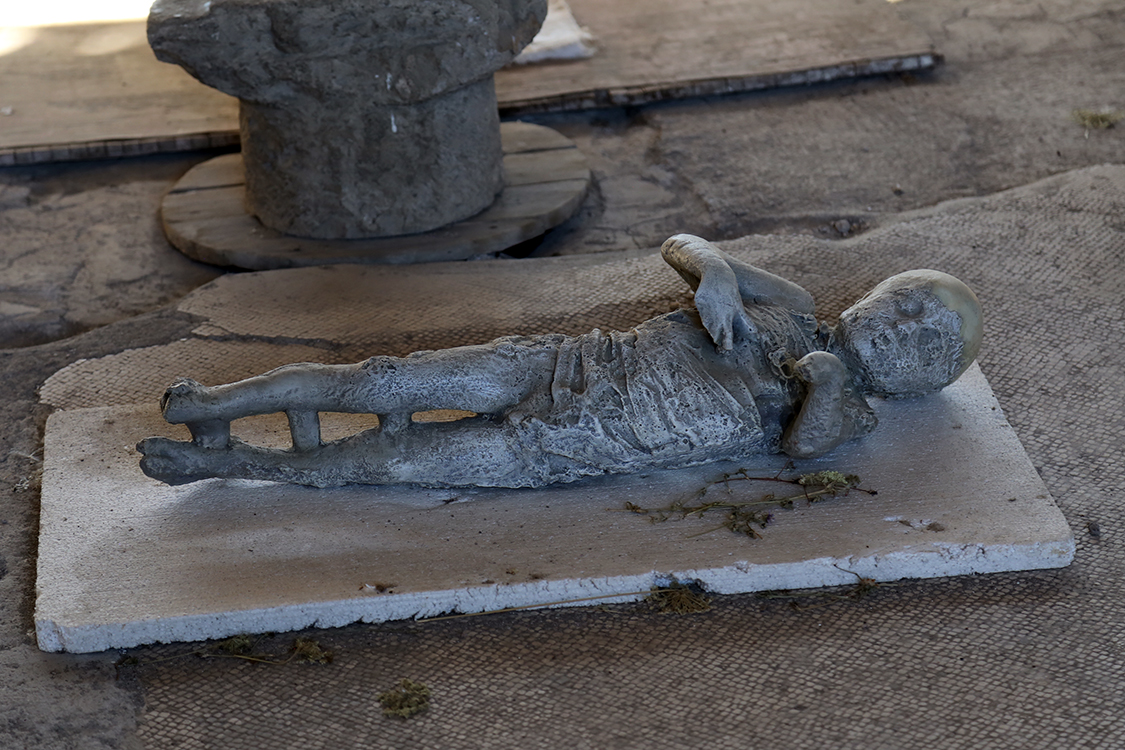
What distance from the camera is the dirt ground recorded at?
484 centimetres

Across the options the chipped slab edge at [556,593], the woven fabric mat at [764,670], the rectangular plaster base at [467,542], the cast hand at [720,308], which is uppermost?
the cast hand at [720,308]

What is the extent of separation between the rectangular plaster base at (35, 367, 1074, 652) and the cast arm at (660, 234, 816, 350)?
0.45m

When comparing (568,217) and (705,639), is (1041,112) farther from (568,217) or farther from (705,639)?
(705,639)

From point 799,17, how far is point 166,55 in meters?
4.17

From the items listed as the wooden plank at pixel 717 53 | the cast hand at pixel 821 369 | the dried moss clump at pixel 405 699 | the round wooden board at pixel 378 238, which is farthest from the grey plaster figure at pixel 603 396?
the wooden plank at pixel 717 53

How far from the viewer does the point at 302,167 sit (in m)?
4.88

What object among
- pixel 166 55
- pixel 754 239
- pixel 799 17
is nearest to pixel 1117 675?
pixel 754 239

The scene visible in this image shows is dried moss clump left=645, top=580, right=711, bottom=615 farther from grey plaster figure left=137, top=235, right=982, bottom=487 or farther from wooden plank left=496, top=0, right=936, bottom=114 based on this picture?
wooden plank left=496, top=0, right=936, bottom=114

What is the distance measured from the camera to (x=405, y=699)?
2.83 metres

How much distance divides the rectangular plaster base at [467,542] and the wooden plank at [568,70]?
3.07 m

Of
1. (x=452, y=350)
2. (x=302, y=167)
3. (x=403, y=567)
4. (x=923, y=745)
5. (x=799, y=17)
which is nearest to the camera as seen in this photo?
(x=923, y=745)

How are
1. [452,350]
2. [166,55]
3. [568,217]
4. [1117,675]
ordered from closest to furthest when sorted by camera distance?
1. [1117,675]
2. [452,350]
3. [166,55]
4. [568,217]

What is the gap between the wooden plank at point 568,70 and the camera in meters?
6.03

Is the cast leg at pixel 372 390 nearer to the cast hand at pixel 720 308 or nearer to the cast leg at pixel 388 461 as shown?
the cast leg at pixel 388 461
